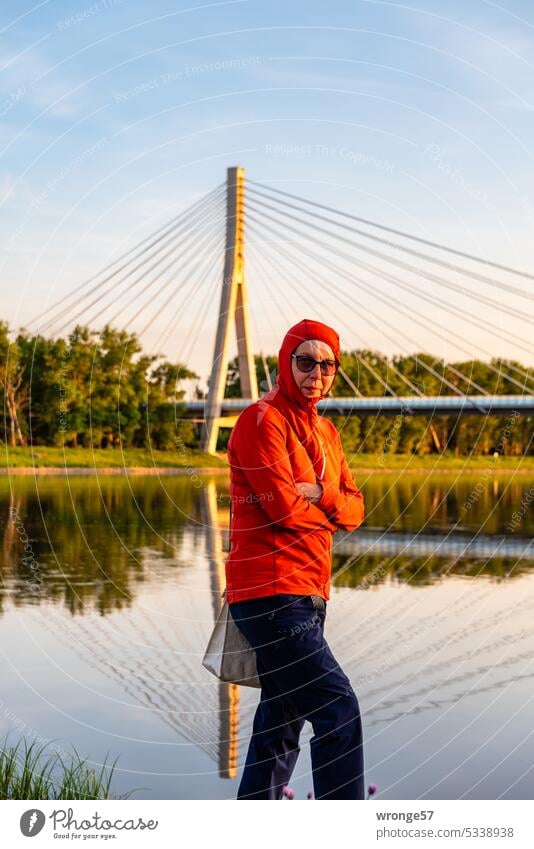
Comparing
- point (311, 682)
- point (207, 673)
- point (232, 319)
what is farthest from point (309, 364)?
point (232, 319)

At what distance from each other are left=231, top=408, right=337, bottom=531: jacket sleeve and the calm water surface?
A: 6.08ft

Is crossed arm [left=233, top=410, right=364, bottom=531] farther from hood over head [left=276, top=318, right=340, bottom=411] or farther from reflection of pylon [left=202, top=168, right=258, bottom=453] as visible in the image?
reflection of pylon [left=202, top=168, right=258, bottom=453]

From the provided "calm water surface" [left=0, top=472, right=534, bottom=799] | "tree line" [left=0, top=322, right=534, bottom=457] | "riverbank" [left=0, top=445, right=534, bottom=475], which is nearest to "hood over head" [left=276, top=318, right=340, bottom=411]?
"calm water surface" [left=0, top=472, right=534, bottom=799]

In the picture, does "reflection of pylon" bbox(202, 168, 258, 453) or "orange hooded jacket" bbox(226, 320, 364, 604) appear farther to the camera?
"reflection of pylon" bbox(202, 168, 258, 453)

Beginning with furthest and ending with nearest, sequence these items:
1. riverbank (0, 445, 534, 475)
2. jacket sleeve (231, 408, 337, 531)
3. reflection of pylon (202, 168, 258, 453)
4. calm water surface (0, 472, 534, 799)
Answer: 1. riverbank (0, 445, 534, 475)
2. reflection of pylon (202, 168, 258, 453)
3. calm water surface (0, 472, 534, 799)
4. jacket sleeve (231, 408, 337, 531)

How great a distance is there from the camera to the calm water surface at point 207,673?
20.7ft

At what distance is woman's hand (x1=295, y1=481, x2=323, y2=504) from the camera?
15.0 feet

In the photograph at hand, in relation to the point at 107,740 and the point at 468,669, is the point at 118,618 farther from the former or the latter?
the point at 107,740

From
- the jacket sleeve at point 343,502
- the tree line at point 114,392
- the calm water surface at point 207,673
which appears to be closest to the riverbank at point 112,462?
the tree line at point 114,392

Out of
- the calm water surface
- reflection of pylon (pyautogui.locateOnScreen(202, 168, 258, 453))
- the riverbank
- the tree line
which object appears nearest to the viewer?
the calm water surface

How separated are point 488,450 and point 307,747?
304 feet

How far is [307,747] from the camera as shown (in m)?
6.57

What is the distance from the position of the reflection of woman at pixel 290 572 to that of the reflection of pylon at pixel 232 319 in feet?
74.5

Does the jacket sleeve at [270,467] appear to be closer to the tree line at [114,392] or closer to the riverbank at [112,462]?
the tree line at [114,392]
